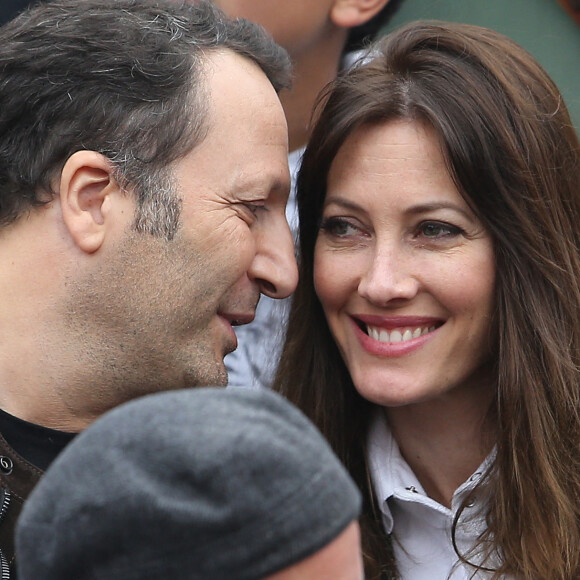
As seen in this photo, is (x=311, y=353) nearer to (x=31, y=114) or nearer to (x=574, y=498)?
(x=574, y=498)

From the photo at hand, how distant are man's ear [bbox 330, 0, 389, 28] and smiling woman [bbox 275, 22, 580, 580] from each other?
3.57 feet

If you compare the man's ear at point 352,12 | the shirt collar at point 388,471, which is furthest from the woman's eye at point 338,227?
the man's ear at point 352,12

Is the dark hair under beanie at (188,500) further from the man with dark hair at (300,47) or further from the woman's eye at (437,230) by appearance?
the man with dark hair at (300,47)

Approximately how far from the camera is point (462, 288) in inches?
90.9

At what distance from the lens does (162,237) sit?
2.19m

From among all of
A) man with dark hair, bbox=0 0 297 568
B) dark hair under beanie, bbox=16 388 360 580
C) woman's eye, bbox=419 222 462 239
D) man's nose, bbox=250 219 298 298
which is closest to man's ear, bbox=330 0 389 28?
man with dark hair, bbox=0 0 297 568

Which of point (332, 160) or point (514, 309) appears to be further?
point (332, 160)

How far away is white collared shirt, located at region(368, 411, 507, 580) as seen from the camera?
2.37 metres

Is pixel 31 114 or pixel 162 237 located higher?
pixel 31 114

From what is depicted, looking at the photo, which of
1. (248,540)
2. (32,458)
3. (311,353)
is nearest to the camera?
(248,540)

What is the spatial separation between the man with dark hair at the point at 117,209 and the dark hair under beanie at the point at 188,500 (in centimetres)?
106

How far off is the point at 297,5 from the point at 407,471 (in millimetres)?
1809

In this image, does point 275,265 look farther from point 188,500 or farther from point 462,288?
point 188,500

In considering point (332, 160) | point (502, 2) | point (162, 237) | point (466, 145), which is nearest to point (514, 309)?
point (466, 145)
